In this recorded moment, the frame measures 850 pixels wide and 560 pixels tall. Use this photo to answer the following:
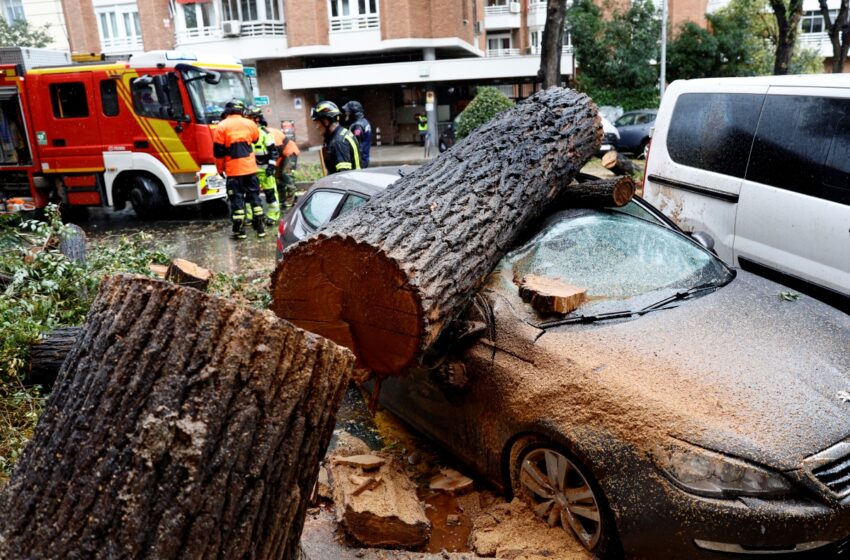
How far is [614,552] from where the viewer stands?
9.59 feet

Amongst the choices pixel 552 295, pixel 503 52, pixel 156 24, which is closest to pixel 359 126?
pixel 552 295

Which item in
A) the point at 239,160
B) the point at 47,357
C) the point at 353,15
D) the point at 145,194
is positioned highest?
the point at 353,15

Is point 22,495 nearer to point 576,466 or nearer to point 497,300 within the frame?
point 576,466

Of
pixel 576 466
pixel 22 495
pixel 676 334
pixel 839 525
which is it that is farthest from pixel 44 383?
pixel 839 525

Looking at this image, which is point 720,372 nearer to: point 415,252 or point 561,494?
point 561,494

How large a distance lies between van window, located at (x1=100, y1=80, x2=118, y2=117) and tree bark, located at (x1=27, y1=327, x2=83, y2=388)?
8.04m

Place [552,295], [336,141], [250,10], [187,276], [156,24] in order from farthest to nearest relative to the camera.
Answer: [156,24]
[250,10]
[336,141]
[187,276]
[552,295]

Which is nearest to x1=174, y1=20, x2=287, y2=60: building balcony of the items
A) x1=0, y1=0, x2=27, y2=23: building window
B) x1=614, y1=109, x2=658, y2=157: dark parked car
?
x1=0, y1=0, x2=27, y2=23: building window

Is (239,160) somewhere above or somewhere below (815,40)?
below

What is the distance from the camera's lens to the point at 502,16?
40062 mm

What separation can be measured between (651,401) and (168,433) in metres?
1.95

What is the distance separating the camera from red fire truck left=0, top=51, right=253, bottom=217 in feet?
36.8

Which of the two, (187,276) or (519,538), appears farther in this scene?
(187,276)

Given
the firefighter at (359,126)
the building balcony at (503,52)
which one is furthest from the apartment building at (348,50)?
the firefighter at (359,126)
